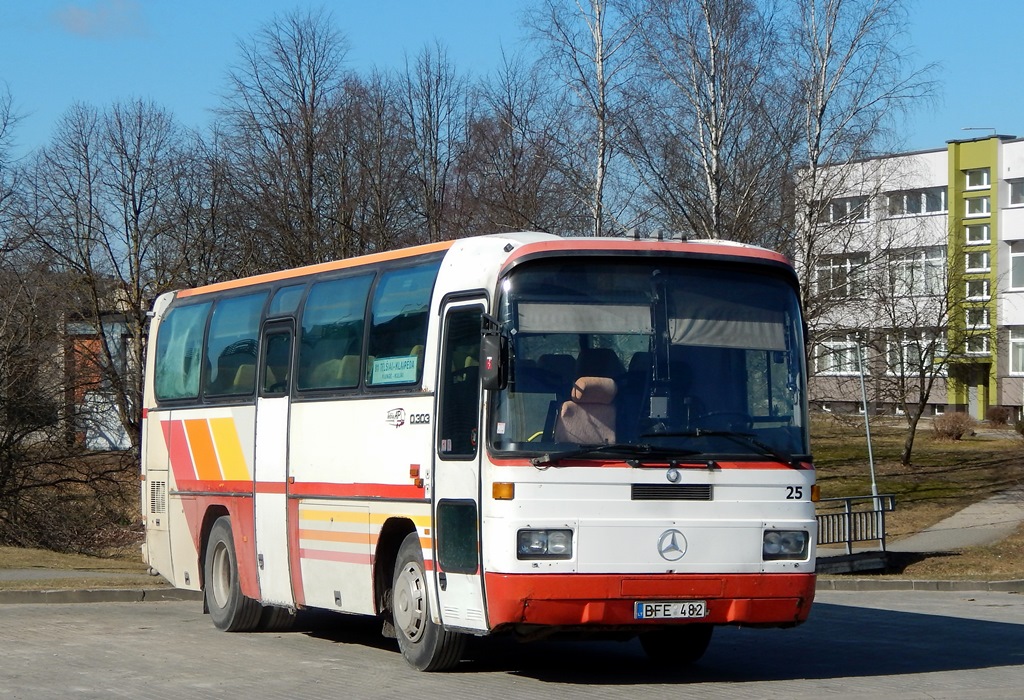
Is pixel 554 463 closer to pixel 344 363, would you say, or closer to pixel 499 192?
pixel 344 363

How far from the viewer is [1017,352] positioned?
248 ft

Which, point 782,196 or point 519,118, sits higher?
point 519,118

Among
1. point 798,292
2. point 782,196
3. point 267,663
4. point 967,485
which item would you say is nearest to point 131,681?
point 267,663

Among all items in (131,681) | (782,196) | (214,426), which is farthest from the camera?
(782,196)

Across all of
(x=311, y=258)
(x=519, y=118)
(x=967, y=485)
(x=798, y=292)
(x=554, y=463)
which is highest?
(x=519, y=118)

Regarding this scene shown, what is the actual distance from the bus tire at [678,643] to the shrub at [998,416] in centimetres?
5606

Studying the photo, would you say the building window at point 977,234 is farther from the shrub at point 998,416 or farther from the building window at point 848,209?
the building window at point 848,209

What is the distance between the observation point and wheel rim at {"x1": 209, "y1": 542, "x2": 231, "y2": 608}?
48.8 ft

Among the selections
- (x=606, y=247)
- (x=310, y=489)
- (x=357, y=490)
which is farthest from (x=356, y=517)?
(x=606, y=247)

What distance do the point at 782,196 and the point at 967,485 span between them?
12342 mm

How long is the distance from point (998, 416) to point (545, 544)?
59.0 metres

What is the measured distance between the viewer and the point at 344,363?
12.6m

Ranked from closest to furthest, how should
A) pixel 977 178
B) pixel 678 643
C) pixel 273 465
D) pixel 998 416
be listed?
1. pixel 678 643
2. pixel 273 465
3. pixel 998 416
4. pixel 977 178

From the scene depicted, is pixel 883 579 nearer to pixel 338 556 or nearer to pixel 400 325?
pixel 338 556
